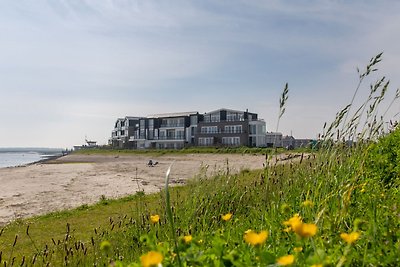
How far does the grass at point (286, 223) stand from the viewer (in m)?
1.64

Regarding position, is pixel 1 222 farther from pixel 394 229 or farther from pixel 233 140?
pixel 233 140

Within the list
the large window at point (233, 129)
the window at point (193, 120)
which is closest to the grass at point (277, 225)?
the large window at point (233, 129)

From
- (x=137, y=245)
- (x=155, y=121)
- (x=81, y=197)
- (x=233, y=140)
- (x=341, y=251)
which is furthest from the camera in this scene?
(x=155, y=121)

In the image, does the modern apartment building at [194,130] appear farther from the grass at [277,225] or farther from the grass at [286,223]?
the grass at [286,223]

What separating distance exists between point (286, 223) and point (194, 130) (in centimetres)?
7870

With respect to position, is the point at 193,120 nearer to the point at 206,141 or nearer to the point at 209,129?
the point at 209,129

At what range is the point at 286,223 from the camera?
67.1 inches

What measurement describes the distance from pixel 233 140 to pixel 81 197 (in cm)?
5486

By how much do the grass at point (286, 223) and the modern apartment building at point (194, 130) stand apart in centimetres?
6355

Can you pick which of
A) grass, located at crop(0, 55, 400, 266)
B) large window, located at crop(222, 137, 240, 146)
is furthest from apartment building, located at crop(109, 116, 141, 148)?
grass, located at crop(0, 55, 400, 266)

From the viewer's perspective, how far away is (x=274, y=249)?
2229 millimetres

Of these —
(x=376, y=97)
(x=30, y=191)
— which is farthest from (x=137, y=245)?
(x=30, y=191)

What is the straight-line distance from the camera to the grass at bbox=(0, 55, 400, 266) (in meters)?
1.64

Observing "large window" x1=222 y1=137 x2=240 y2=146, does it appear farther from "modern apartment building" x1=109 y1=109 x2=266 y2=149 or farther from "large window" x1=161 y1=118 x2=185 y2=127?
"large window" x1=161 y1=118 x2=185 y2=127
